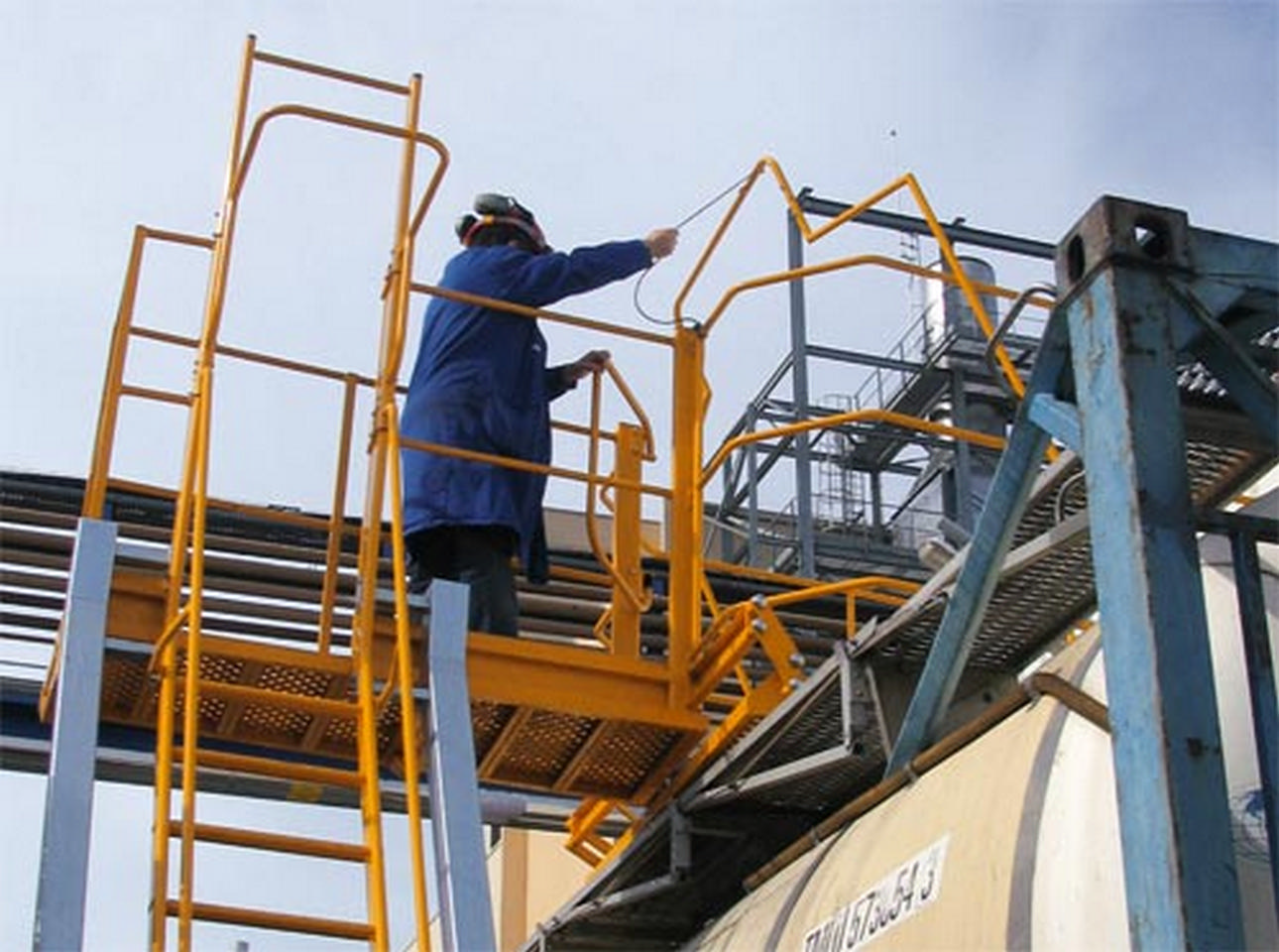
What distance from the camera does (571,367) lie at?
356 inches

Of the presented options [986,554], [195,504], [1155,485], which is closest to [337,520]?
[195,504]

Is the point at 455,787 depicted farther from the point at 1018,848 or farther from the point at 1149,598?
the point at 1149,598

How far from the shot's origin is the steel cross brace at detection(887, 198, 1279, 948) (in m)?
3.94

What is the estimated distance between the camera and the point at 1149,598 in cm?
412

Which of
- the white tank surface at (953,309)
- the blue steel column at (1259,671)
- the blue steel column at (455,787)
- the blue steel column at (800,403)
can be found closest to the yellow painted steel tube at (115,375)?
the blue steel column at (455,787)

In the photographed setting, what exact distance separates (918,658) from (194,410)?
2802mm

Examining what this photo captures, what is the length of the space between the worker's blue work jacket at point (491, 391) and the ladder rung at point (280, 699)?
128cm

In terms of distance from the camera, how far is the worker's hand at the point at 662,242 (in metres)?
8.53

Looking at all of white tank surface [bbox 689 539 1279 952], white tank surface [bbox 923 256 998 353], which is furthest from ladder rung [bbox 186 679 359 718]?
white tank surface [bbox 923 256 998 353]

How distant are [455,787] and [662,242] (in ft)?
9.64

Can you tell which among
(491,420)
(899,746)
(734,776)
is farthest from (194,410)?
(899,746)

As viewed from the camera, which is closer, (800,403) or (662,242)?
(662,242)

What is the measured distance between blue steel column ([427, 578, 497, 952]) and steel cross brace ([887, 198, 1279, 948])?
229 centimetres

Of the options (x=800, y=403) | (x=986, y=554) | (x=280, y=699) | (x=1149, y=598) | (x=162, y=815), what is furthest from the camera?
(x=800, y=403)
